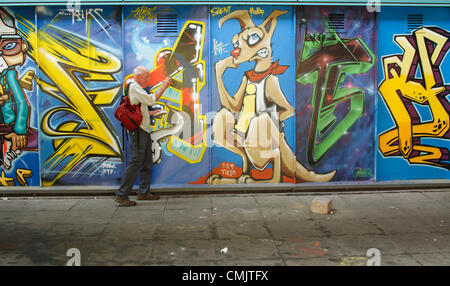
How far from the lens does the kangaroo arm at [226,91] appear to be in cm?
739

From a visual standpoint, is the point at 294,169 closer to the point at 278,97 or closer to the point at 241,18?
the point at 278,97

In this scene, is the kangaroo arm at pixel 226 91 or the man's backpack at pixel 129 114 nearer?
the man's backpack at pixel 129 114

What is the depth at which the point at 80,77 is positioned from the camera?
731 cm

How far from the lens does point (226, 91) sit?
742 cm

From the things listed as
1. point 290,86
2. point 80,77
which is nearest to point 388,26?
point 290,86

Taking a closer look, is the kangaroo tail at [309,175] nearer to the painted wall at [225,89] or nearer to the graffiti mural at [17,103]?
the painted wall at [225,89]

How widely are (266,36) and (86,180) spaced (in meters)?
3.71

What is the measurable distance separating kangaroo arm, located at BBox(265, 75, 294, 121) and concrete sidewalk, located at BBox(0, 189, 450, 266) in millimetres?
1330

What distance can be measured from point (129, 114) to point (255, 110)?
6.70 ft

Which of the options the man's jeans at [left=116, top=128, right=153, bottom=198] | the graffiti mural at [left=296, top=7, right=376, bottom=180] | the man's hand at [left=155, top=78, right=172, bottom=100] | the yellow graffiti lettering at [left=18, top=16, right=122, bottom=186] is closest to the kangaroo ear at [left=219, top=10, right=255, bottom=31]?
the graffiti mural at [left=296, top=7, right=376, bottom=180]

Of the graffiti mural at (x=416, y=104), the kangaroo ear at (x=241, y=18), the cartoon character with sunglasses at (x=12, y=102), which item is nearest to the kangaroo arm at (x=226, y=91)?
the kangaroo ear at (x=241, y=18)

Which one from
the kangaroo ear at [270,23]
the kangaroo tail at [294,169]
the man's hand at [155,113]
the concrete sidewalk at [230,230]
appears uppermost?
the kangaroo ear at [270,23]

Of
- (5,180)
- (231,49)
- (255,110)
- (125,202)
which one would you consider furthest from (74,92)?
(255,110)
